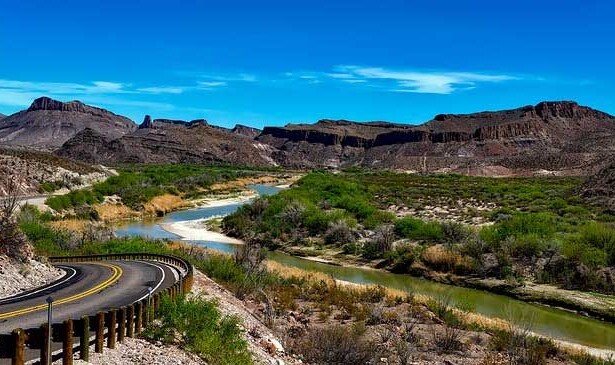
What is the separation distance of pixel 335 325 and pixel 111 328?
9.22 meters

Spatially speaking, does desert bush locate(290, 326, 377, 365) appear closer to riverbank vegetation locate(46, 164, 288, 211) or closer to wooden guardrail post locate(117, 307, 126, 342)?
wooden guardrail post locate(117, 307, 126, 342)

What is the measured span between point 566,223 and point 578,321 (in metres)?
17.9

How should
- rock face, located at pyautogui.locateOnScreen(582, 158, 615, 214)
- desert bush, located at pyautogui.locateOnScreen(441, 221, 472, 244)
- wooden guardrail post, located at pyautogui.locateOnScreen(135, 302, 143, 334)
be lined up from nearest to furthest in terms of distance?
wooden guardrail post, located at pyautogui.locateOnScreen(135, 302, 143, 334) → desert bush, located at pyautogui.locateOnScreen(441, 221, 472, 244) → rock face, located at pyautogui.locateOnScreen(582, 158, 615, 214)

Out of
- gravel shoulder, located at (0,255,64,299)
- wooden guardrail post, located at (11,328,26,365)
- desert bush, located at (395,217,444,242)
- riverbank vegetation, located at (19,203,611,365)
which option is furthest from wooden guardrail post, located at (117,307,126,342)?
desert bush, located at (395,217,444,242)

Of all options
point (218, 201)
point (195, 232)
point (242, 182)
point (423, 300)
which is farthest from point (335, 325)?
point (242, 182)

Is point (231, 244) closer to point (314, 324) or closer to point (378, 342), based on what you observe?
point (314, 324)

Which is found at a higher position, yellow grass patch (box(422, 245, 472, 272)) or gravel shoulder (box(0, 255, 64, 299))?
gravel shoulder (box(0, 255, 64, 299))

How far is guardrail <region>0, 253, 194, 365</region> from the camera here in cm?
A: 812

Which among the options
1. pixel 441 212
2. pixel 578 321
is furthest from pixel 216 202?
pixel 578 321

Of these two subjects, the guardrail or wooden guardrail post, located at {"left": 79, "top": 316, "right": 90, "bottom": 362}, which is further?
wooden guardrail post, located at {"left": 79, "top": 316, "right": 90, "bottom": 362}

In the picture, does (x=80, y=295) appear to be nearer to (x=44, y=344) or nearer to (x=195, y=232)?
(x=44, y=344)

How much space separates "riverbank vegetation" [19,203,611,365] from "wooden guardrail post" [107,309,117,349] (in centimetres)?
169

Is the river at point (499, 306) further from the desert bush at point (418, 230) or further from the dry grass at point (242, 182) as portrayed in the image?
the dry grass at point (242, 182)

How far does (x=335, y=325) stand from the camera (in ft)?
61.9
